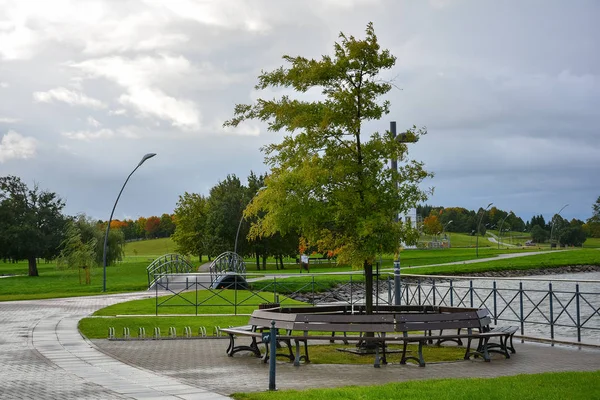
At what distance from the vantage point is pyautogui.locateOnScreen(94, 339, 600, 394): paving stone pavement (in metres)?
10.8

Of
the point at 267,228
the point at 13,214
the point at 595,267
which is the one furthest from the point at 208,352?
the point at 595,267

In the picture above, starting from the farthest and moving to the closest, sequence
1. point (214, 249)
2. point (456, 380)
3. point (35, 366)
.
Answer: point (214, 249), point (35, 366), point (456, 380)

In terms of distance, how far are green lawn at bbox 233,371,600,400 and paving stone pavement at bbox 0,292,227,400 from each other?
133 centimetres

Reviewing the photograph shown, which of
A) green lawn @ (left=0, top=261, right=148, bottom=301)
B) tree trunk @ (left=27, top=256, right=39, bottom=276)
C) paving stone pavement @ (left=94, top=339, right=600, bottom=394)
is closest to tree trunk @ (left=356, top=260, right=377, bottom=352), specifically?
paving stone pavement @ (left=94, top=339, right=600, bottom=394)

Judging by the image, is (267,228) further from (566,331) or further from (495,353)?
(566,331)

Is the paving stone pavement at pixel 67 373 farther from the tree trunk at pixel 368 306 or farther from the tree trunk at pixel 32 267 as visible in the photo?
the tree trunk at pixel 32 267

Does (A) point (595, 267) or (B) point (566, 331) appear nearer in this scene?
(B) point (566, 331)

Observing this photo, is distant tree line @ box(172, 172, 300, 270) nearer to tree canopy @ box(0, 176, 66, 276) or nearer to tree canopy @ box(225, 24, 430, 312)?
tree canopy @ box(0, 176, 66, 276)

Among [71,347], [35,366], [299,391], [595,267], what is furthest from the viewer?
[595,267]

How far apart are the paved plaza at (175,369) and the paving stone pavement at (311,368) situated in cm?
2

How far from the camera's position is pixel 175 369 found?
11984mm

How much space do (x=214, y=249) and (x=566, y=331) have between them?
2144 inches

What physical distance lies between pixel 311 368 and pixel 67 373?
4.20 metres

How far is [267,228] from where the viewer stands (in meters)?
15.7
